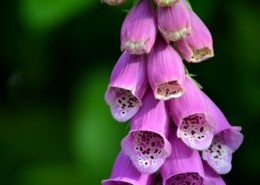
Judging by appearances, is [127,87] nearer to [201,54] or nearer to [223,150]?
[201,54]

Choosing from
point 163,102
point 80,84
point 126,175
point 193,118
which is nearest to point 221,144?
point 193,118

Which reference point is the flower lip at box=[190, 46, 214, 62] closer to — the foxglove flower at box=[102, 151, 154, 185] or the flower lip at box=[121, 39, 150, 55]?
the flower lip at box=[121, 39, 150, 55]

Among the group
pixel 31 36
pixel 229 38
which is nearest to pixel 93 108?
pixel 31 36

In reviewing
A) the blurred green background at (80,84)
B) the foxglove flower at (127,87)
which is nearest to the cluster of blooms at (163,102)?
the foxglove flower at (127,87)

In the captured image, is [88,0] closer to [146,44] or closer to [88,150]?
[88,150]

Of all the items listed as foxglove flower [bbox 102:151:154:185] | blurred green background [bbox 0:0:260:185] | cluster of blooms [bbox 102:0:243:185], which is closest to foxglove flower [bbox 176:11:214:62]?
cluster of blooms [bbox 102:0:243:185]
